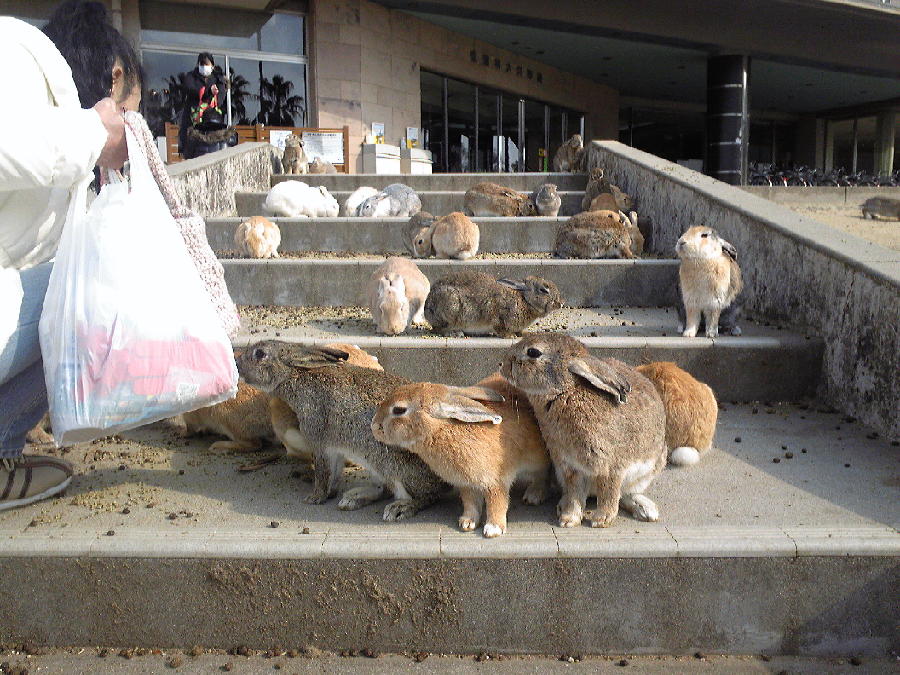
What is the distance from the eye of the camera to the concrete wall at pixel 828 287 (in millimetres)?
3604

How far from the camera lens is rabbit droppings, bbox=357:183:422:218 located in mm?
7348

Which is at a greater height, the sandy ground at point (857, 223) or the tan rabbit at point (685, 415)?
the sandy ground at point (857, 223)

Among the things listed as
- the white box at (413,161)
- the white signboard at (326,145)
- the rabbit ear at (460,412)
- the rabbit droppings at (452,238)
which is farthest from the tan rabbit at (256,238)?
the white box at (413,161)

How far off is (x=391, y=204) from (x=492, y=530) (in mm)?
5354

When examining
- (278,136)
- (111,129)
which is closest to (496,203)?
(111,129)

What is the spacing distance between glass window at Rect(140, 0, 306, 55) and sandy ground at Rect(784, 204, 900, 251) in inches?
467

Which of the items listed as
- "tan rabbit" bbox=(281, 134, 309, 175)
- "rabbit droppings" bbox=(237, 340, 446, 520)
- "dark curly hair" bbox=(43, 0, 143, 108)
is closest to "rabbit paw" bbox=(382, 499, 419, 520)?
"rabbit droppings" bbox=(237, 340, 446, 520)

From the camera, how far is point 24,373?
2836mm

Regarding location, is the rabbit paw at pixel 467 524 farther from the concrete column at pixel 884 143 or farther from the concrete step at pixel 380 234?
the concrete column at pixel 884 143

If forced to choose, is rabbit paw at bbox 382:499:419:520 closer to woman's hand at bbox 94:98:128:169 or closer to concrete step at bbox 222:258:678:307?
woman's hand at bbox 94:98:128:169

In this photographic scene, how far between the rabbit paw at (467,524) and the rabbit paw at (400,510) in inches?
8.3

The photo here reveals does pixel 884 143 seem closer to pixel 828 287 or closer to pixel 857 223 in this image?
pixel 857 223

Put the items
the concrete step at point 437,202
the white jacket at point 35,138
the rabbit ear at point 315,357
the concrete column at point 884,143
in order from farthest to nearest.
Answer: the concrete column at point 884,143, the concrete step at point 437,202, the rabbit ear at point 315,357, the white jacket at point 35,138

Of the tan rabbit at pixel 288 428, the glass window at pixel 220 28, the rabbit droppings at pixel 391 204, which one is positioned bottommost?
the tan rabbit at pixel 288 428
